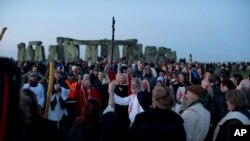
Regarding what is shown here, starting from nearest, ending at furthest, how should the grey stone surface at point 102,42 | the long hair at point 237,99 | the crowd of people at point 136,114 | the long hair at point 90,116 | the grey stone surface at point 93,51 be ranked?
the crowd of people at point 136,114
the long hair at point 90,116
the long hair at point 237,99
the grey stone surface at point 102,42
the grey stone surface at point 93,51

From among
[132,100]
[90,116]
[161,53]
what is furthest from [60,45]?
[90,116]

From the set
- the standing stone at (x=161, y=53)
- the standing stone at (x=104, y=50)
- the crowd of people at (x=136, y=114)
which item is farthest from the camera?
the standing stone at (x=104, y=50)

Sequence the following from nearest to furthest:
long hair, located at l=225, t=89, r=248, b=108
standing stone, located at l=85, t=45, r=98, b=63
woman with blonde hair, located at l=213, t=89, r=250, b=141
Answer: woman with blonde hair, located at l=213, t=89, r=250, b=141 < long hair, located at l=225, t=89, r=248, b=108 < standing stone, located at l=85, t=45, r=98, b=63

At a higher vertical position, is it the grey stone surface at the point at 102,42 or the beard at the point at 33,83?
the grey stone surface at the point at 102,42

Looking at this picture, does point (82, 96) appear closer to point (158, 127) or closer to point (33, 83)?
point (33, 83)

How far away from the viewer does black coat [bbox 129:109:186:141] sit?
434 centimetres

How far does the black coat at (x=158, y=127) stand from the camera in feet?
14.3

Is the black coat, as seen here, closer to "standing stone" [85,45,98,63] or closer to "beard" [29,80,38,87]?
"beard" [29,80,38,87]

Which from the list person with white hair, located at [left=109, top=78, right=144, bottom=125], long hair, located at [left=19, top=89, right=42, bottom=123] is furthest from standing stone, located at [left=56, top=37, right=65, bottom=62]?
long hair, located at [left=19, top=89, right=42, bottom=123]

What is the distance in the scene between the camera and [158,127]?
171 inches

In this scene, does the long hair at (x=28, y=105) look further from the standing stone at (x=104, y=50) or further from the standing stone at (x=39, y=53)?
the standing stone at (x=39, y=53)

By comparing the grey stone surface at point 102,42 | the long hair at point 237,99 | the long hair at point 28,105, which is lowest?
the long hair at point 237,99

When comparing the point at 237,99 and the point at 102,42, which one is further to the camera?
the point at 102,42

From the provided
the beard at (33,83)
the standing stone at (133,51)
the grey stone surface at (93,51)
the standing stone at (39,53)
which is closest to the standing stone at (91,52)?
the grey stone surface at (93,51)
